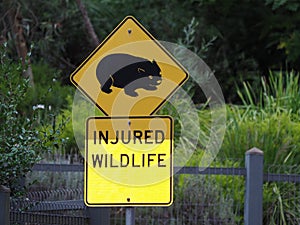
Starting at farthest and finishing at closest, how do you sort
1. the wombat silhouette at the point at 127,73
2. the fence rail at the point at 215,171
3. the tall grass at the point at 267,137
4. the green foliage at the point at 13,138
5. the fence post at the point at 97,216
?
the tall grass at the point at 267,137
the fence rail at the point at 215,171
the fence post at the point at 97,216
the green foliage at the point at 13,138
the wombat silhouette at the point at 127,73

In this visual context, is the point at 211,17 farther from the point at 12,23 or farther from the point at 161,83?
the point at 161,83

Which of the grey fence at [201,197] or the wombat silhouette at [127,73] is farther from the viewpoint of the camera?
the grey fence at [201,197]

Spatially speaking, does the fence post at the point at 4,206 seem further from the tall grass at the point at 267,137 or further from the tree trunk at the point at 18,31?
the tree trunk at the point at 18,31

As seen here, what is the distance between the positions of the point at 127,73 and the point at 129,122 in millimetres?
347

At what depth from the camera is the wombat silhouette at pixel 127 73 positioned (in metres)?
4.41

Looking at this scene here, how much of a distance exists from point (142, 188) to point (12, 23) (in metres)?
10.6

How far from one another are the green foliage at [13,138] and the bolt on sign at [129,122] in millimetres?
1447

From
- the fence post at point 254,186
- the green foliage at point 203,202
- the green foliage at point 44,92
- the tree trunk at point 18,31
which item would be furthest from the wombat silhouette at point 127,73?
the tree trunk at point 18,31

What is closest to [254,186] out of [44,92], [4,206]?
[4,206]

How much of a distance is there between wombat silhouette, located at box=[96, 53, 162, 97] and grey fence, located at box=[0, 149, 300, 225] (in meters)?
2.31

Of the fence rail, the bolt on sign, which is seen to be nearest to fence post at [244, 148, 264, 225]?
the fence rail

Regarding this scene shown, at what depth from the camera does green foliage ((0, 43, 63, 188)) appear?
570 cm

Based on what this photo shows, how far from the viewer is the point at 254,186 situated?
24.4 feet

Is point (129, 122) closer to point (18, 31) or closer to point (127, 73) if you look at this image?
point (127, 73)
